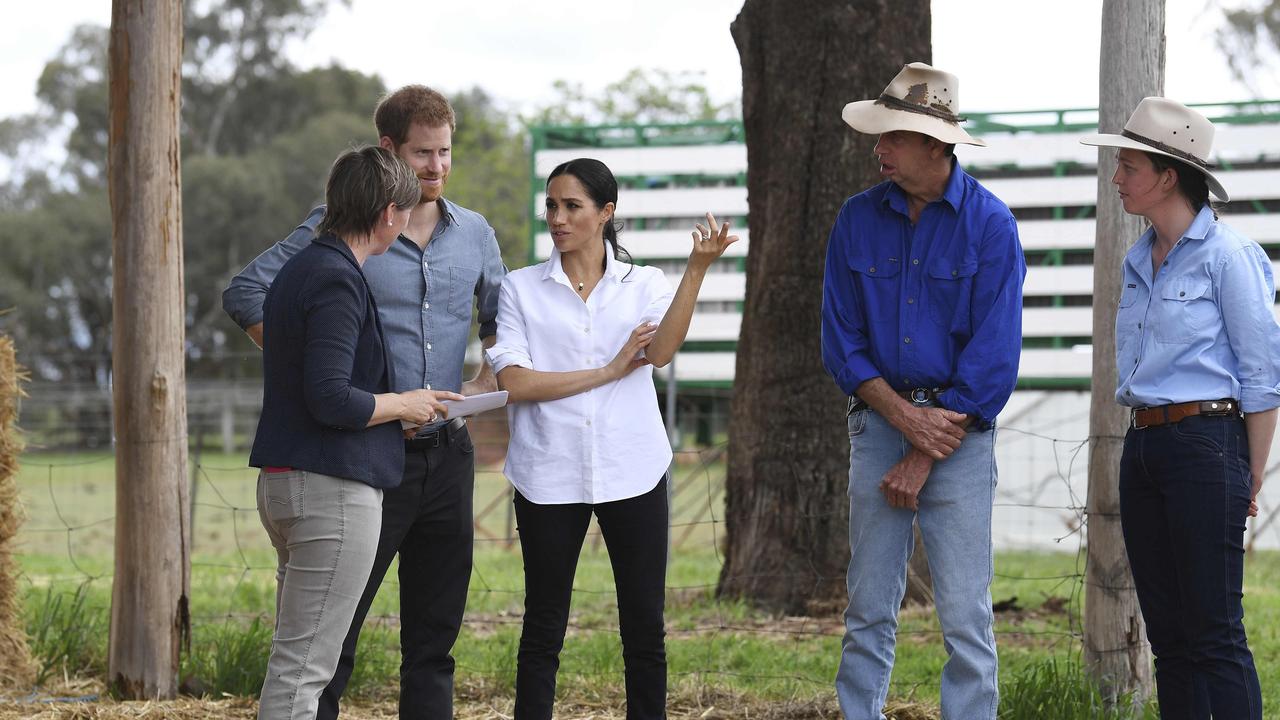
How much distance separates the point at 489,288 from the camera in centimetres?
386

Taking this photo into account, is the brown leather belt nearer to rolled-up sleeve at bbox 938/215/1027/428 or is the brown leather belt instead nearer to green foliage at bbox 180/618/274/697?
rolled-up sleeve at bbox 938/215/1027/428

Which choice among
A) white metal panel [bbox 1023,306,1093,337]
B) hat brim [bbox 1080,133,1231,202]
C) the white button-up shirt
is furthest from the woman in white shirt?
white metal panel [bbox 1023,306,1093,337]

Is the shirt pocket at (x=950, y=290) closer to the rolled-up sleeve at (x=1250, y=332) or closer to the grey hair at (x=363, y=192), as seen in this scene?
the rolled-up sleeve at (x=1250, y=332)

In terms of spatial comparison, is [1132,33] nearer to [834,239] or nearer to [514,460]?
[834,239]

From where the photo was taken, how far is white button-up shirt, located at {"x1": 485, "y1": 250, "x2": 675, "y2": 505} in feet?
11.8

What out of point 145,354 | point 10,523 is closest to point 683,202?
point 10,523

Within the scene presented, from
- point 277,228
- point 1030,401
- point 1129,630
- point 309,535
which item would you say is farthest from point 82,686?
point 277,228

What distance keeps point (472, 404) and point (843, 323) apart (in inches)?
40.9

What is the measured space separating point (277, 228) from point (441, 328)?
112 ft

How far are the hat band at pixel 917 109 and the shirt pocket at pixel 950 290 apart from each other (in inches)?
15.9

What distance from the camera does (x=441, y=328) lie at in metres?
3.64

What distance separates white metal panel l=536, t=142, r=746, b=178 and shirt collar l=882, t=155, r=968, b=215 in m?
17.3

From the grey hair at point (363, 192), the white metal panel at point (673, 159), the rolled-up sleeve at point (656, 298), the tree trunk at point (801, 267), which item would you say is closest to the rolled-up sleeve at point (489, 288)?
the rolled-up sleeve at point (656, 298)

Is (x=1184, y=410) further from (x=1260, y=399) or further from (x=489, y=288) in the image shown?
(x=489, y=288)
